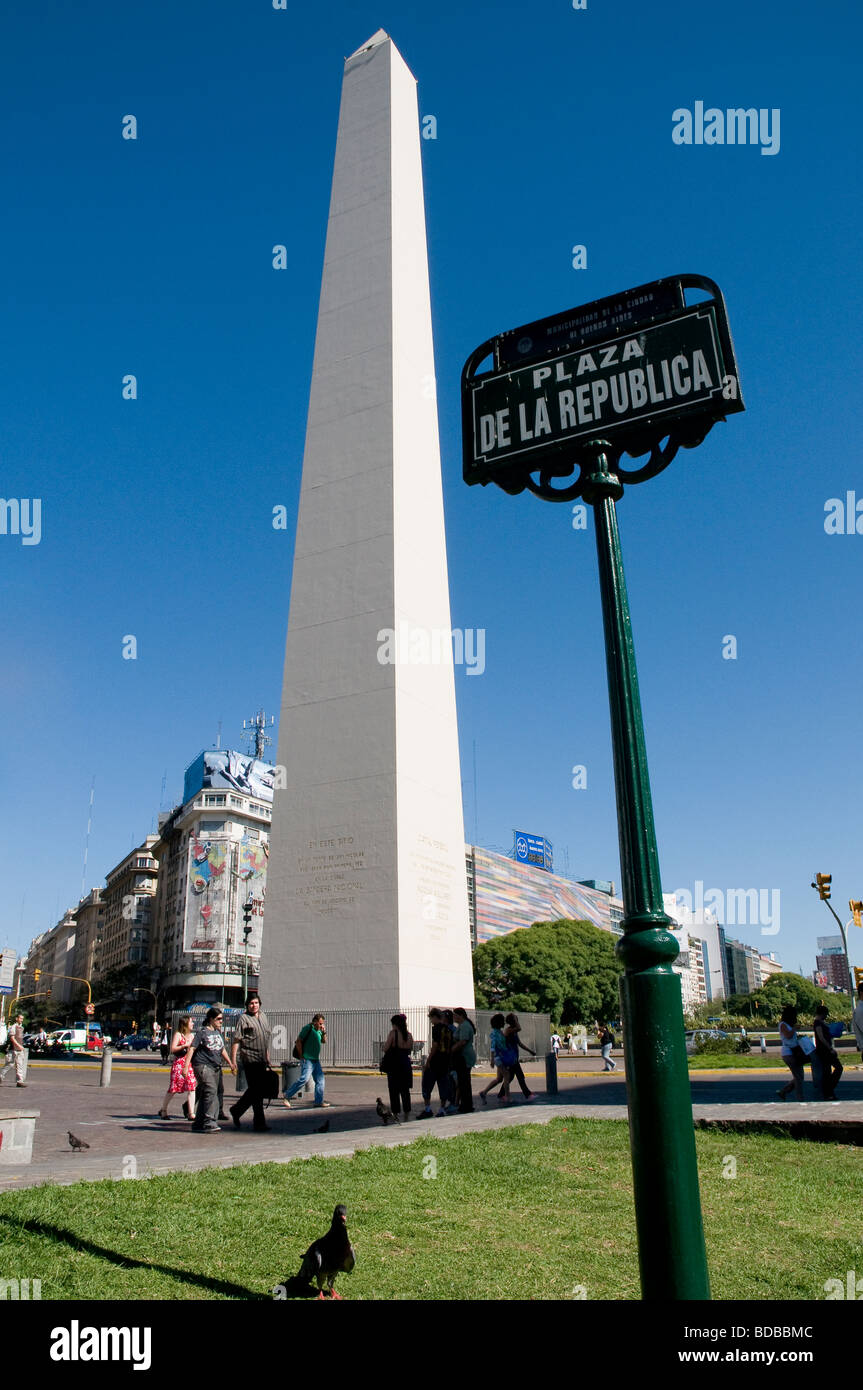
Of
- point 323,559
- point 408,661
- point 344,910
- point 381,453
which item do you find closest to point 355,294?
point 381,453

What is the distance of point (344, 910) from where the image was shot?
25672mm

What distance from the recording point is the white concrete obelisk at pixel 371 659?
2569 centimetres

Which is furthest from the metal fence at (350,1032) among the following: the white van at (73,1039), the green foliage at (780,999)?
the green foliage at (780,999)

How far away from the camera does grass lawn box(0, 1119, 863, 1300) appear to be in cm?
458

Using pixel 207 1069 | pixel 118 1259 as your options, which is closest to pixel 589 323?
pixel 118 1259

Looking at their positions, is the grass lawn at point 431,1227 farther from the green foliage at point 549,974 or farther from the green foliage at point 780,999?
the green foliage at point 780,999

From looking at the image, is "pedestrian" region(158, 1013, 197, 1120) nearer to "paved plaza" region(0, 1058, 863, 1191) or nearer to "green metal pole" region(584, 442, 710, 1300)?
→ "paved plaza" region(0, 1058, 863, 1191)

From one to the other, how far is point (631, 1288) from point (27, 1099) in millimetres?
16551

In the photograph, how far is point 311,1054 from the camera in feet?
49.2

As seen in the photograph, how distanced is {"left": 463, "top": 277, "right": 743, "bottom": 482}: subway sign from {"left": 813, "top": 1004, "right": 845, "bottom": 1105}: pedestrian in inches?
506

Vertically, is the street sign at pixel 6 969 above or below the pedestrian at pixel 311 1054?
above

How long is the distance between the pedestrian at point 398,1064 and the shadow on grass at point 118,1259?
867 centimetres

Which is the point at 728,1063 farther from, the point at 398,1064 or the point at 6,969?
the point at 6,969

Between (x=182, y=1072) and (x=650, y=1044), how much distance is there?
40.5 feet
